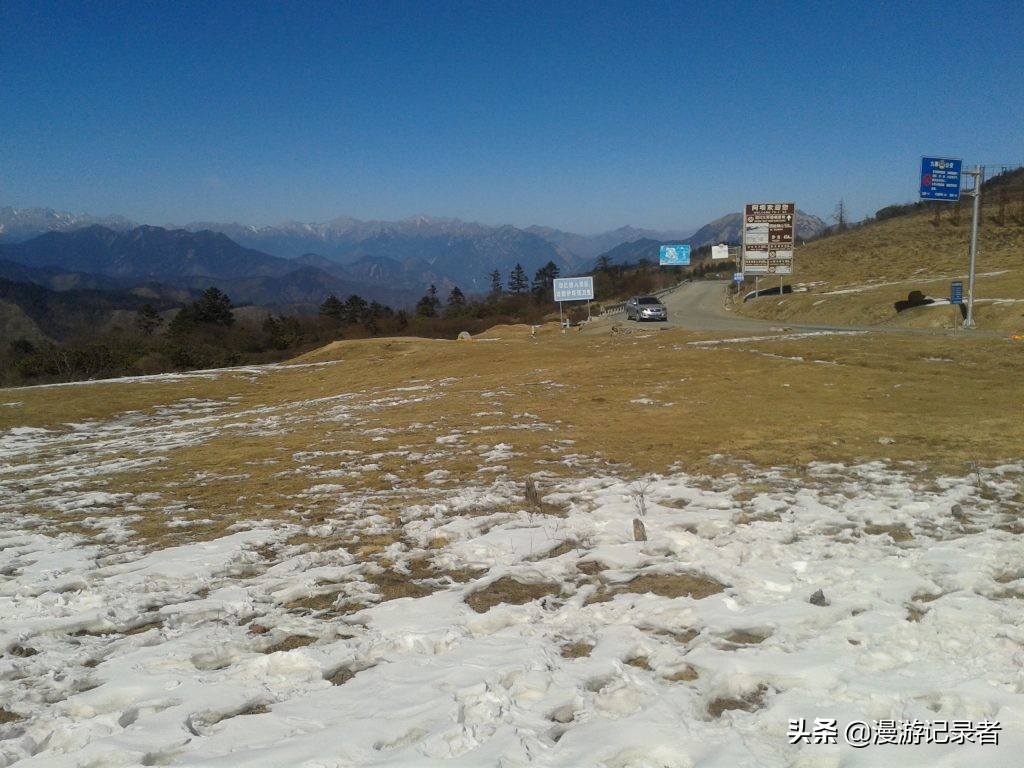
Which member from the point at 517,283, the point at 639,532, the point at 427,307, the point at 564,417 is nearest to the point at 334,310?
the point at 427,307

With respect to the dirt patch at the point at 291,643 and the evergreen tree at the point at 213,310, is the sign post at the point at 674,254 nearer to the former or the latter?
the evergreen tree at the point at 213,310

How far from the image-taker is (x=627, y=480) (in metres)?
7.35

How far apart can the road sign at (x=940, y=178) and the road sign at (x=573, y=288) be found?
63.5 ft

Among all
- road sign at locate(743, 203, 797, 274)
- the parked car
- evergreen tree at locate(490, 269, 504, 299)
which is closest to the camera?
the parked car

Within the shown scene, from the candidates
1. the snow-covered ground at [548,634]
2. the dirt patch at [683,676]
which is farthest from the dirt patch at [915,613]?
the dirt patch at [683,676]

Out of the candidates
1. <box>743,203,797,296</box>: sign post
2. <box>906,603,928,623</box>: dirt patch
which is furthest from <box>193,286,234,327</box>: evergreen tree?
<box>906,603,928,623</box>: dirt patch

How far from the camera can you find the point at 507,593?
4.72 meters

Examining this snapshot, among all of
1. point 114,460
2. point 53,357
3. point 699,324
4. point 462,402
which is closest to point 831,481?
point 462,402

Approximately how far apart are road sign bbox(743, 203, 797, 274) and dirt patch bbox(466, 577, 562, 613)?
43293 mm

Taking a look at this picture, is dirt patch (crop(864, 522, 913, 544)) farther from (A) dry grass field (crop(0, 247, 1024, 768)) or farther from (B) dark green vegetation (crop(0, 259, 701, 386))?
(B) dark green vegetation (crop(0, 259, 701, 386))

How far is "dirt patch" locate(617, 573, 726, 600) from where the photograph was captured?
14.9 feet

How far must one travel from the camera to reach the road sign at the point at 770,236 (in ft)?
142

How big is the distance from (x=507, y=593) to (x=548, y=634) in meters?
0.72

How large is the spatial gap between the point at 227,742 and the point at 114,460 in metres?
9.25
